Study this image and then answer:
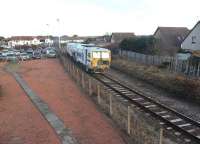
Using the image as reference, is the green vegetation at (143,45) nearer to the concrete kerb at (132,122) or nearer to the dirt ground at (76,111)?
the dirt ground at (76,111)

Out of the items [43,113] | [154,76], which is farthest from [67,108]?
[154,76]

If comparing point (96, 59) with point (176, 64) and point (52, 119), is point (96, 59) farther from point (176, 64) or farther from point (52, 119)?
point (52, 119)

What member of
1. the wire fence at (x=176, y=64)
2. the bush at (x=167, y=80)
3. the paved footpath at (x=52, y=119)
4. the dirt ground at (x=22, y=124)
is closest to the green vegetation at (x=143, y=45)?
the wire fence at (x=176, y=64)

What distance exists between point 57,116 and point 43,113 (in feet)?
3.52

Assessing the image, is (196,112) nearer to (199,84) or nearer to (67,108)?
(199,84)

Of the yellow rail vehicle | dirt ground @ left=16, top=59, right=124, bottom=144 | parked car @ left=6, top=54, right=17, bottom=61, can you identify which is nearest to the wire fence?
the yellow rail vehicle

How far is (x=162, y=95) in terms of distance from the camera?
20188 millimetres

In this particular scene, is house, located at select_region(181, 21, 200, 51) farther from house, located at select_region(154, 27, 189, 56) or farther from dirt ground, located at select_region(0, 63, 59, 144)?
dirt ground, located at select_region(0, 63, 59, 144)

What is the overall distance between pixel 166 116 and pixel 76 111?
5.17 meters

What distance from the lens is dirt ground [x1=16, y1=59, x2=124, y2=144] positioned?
11.3 m

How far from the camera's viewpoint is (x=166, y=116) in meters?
14.9

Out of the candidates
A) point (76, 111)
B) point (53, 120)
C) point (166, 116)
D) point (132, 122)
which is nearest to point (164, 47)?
point (166, 116)

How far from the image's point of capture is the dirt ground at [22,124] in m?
11.2

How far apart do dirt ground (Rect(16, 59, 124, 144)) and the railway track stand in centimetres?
308
